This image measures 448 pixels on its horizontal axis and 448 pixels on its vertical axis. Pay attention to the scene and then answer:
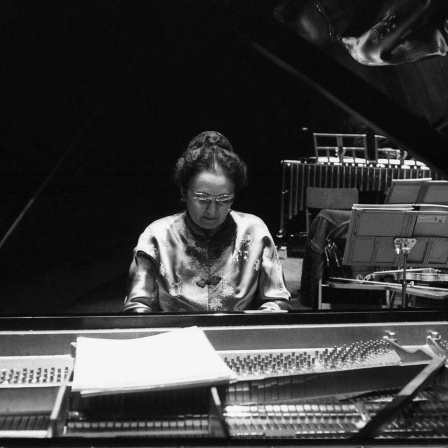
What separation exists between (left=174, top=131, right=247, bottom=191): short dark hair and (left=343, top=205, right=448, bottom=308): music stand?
1.39 metres

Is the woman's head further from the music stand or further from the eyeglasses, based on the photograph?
the music stand

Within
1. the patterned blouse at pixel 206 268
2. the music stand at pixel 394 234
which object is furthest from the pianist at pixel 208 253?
the music stand at pixel 394 234

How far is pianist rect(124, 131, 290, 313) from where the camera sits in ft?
7.80

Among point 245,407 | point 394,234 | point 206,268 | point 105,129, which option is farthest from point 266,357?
point 105,129

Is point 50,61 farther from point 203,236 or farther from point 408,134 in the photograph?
point 408,134

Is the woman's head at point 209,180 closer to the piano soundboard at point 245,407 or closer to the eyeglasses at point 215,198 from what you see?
the eyeglasses at point 215,198

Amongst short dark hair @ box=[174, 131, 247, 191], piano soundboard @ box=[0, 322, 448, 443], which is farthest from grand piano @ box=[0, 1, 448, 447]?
short dark hair @ box=[174, 131, 247, 191]

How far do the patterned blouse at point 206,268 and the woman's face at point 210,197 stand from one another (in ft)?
0.22

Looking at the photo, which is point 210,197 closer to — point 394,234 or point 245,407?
point 245,407

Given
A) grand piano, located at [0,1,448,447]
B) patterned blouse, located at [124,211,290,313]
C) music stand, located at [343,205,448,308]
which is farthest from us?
music stand, located at [343,205,448,308]

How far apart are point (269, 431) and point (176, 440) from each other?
28 centimetres

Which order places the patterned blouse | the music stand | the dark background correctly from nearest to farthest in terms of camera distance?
the patterned blouse, the music stand, the dark background

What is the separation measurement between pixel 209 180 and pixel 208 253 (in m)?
0.29

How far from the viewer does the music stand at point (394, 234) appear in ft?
12.2
